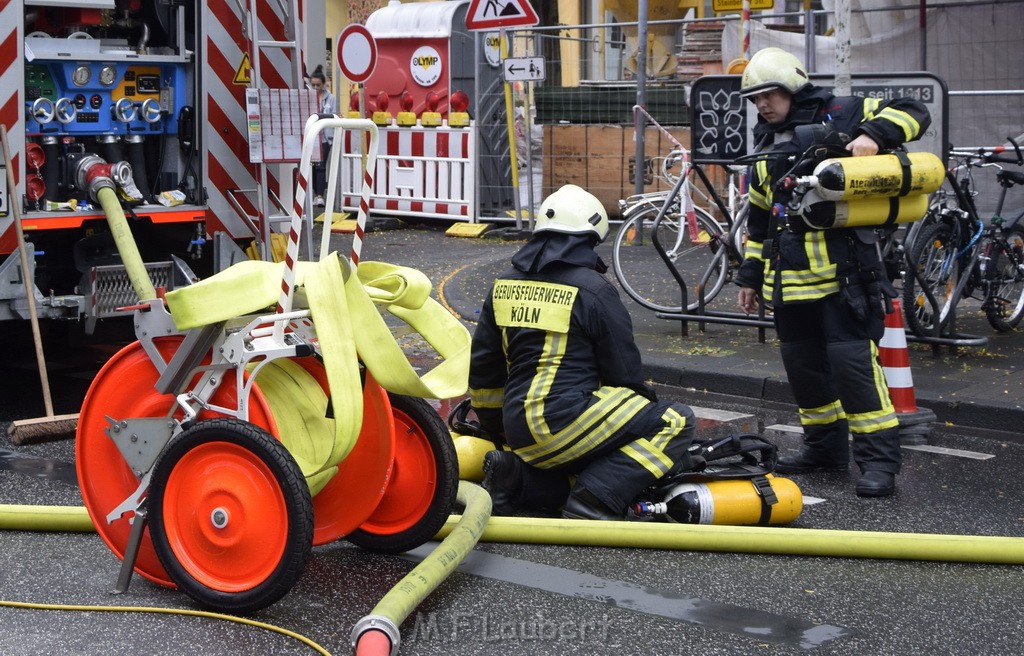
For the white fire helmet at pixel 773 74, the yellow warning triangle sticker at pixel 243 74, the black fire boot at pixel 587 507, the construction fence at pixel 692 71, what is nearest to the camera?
the black fire boot at pixel 587 507

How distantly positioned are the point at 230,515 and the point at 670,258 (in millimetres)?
6266

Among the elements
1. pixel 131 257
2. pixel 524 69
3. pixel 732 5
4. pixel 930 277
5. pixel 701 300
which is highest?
pixel 732 5

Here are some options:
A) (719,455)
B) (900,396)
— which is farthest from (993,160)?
(719,455)

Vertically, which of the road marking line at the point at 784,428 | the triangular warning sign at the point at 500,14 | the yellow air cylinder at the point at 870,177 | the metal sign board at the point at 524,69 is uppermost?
the triangular warning sign at the point at 500,14

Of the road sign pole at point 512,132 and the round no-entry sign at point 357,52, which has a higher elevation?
the round no-entry sign at point 357,52

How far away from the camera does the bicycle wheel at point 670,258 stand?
32.0 feet

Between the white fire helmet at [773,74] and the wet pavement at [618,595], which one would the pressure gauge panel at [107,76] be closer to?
the wet pavement at [618,595]

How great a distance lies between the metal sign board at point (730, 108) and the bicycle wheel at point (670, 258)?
74cm

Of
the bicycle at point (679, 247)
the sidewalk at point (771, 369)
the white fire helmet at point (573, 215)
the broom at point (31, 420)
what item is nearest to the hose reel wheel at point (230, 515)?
the white fire helmet at point (573, 215)

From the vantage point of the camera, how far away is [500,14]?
1286 centimetres

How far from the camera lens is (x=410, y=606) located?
4.12 meters

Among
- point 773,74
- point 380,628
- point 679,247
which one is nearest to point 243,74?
point 773,74

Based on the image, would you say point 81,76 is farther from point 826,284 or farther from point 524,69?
point 524,69

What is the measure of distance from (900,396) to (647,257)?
494cm
